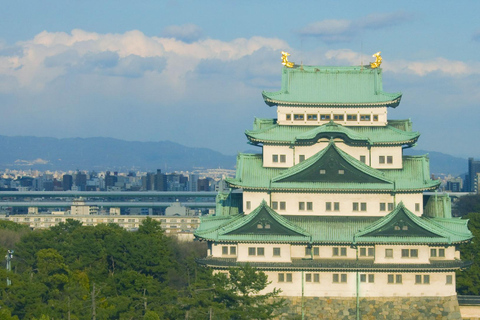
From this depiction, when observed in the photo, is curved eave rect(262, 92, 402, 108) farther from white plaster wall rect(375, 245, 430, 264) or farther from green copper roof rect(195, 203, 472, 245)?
white plaster wall rect(375, 245, 430, 264)

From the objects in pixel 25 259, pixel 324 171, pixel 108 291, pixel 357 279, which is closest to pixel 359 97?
pixel 324 171

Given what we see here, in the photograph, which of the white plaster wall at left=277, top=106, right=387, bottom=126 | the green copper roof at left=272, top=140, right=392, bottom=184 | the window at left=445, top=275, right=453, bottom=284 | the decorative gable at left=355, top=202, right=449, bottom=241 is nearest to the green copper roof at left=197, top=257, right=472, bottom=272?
the window at left=445, top=275, right=453, bottom=284

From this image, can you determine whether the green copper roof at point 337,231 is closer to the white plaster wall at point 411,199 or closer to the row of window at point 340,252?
the row of window at point 340,252

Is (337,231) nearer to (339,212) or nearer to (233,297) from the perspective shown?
(339,212)

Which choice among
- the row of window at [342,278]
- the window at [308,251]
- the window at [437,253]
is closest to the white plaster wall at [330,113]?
the window at [308,251]

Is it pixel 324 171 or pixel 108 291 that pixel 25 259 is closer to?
pixel 108 291

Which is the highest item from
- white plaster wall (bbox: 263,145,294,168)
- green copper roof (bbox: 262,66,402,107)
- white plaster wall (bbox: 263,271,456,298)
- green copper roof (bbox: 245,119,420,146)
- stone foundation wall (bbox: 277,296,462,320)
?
green copper roof (bbox: 262,66,402,107)

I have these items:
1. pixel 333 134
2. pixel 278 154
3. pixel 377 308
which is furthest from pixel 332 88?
pixel 377 308
